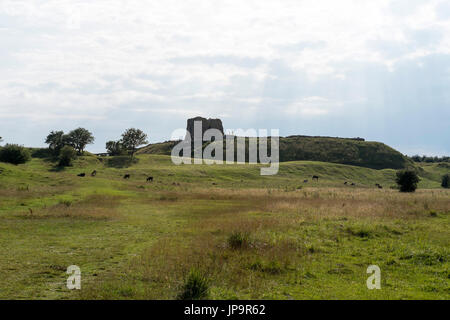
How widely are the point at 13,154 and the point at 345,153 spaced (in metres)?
129

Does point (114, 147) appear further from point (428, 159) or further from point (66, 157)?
point (428, 159)

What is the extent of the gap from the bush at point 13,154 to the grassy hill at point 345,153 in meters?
100

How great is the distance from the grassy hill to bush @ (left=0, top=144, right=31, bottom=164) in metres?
100

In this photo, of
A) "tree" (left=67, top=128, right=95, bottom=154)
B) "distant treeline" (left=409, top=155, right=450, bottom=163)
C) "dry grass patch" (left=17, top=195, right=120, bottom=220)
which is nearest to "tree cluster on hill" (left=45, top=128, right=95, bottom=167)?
"tree" (left=67, top=128, right=95, bottom=154)

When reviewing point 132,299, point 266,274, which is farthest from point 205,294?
point 266,274

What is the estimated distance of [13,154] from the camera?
81375 millimetres

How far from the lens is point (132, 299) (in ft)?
29.7

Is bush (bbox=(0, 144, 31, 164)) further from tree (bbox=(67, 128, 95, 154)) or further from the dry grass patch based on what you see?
the dry grass patch

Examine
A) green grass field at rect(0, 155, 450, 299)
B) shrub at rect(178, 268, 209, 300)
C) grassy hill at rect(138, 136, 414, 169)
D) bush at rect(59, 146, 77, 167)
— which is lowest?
green grass field at rect(0, 155, 450, 299)

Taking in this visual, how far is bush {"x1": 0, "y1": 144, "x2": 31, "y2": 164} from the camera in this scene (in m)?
80.1

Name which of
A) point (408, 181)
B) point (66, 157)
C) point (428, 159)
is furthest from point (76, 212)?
point (428, 159)

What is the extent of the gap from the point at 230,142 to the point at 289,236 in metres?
148

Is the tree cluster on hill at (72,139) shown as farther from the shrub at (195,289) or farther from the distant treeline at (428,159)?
the distant treeline at (428,159)
